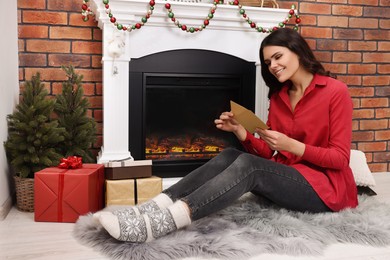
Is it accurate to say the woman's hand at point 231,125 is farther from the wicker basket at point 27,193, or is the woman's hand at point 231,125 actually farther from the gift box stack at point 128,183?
the wicker basket at point 27,193

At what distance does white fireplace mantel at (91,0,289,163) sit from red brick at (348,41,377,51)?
2.56 ft

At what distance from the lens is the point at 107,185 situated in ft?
→ 7.07

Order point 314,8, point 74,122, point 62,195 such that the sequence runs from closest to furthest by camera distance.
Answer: point 62,195, point 74,122, point 314,8

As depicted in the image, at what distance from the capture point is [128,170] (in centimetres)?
220

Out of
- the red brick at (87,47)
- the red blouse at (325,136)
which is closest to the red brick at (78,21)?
the red brick at (87,47)

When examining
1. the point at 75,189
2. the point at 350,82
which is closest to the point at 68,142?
the point at 75,189

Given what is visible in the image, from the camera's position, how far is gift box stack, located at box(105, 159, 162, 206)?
7.10 feet

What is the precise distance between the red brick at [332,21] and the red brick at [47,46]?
179 centimetres

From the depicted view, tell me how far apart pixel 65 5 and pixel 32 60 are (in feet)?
1.30

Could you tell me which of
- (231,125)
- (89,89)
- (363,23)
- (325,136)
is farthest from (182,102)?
(363,23)

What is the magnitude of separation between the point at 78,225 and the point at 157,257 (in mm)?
515

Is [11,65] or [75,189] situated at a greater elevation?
[11,65]

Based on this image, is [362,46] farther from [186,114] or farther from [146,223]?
[146,223]

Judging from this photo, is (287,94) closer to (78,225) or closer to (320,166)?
(320,166)
